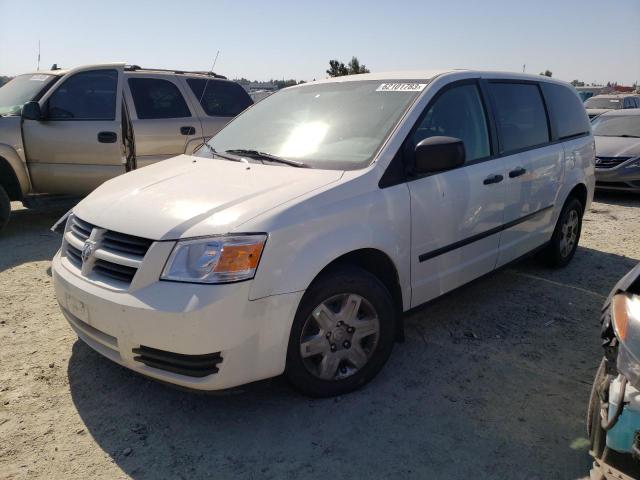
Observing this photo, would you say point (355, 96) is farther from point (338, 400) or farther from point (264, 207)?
point (338, 400)

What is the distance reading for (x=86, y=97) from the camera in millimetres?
6316

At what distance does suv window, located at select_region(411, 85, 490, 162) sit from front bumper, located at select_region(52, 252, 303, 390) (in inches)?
59.3

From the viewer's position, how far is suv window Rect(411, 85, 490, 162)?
11.1 feet

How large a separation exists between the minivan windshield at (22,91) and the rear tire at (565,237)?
19.0ft

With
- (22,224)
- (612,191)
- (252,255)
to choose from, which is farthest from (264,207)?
(612,191)

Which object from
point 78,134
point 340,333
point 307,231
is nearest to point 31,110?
point 78,134

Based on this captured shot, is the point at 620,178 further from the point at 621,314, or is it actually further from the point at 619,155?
the point at 621,314

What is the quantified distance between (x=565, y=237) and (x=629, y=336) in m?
3.49

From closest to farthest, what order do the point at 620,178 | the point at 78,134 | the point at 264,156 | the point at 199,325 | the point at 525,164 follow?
the point at 199,325 < the point at 264,156 < the point at 525,164 < the point at 78,134 < the point at 620,178

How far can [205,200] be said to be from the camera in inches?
108

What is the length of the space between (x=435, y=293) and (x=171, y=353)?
1.77m

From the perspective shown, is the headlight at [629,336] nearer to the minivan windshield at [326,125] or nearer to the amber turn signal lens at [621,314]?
the amber turn signal lens at [621,314]

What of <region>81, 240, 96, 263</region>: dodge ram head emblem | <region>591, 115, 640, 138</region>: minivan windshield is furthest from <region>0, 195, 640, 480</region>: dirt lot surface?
<region>591, 115, 640, 138</region>: minivan windshield

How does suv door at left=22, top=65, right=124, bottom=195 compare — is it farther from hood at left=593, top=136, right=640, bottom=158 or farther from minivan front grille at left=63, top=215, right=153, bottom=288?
hood at left=593, top=136, right=640, bottom=158
